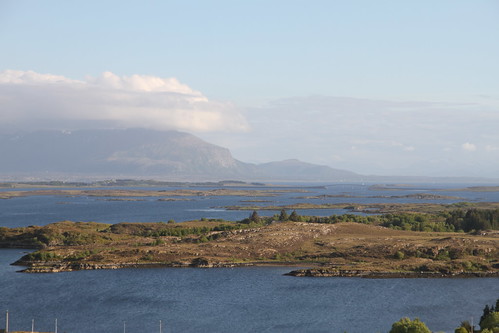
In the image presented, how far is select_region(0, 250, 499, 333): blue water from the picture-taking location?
194ft

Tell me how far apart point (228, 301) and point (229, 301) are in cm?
10

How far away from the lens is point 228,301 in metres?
68.8

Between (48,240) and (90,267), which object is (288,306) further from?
(48,240)

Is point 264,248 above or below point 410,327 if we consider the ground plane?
below

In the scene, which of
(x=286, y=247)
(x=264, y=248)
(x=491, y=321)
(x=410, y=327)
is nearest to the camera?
(x=410, y=327)

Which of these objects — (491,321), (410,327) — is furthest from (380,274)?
(410,327)

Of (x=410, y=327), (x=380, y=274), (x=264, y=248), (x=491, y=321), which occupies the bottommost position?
(x=380, y=274)

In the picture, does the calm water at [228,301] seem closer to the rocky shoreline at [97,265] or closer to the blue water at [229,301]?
the blue water at [229,301]

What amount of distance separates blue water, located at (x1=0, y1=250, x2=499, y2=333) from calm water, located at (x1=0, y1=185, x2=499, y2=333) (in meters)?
0.09

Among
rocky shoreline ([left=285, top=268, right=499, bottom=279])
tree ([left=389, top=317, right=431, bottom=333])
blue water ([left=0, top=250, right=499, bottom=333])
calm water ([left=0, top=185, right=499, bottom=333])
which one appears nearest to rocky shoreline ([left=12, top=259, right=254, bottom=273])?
blue water ([left=0, top=250, right=499, bottom=333])

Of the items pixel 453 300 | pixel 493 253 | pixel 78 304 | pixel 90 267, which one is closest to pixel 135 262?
pixel 90 267

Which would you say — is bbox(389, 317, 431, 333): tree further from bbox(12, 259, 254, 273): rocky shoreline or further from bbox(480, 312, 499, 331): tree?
bbox(12, 259, 254, 273): rocky shoreline

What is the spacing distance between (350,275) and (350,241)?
21.7 metres

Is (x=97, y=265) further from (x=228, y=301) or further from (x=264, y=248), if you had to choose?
(x=228, y=301)
